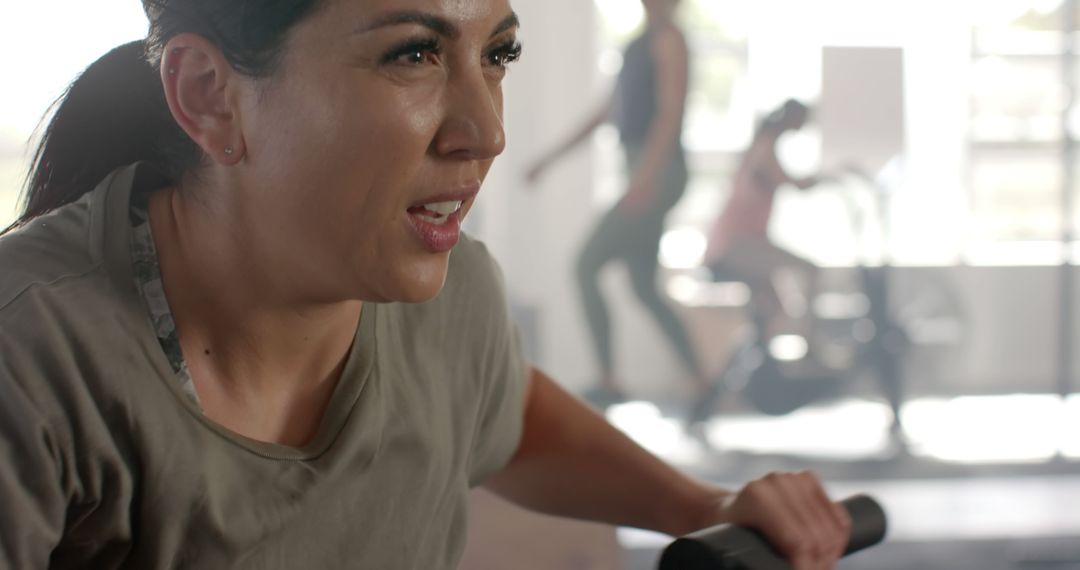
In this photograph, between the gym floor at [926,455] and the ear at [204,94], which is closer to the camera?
the ear at [204,94]

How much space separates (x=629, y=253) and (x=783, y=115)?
2.14ft

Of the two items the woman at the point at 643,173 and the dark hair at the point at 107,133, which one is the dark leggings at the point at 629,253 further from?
the dark hair at the point at 107,133

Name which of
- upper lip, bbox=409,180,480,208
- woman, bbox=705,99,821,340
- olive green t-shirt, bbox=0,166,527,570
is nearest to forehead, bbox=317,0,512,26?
upper lip, bbox=409,180,480,208

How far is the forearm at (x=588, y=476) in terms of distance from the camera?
3.19 feet

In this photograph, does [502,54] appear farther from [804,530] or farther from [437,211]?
[804,530]

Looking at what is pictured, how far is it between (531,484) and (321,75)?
1.54 ft

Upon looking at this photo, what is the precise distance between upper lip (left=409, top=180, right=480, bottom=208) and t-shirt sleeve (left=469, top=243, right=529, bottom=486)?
219mm

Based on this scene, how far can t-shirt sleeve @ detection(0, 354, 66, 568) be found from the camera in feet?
2.07

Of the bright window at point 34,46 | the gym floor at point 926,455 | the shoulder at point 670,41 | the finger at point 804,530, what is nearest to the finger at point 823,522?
the finger at point 804,530

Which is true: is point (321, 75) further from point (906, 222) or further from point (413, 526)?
point (906, 222)

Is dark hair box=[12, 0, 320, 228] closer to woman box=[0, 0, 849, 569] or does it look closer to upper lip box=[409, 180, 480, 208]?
woman box=[0, 0, 849, 569]

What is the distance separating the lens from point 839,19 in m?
3.43

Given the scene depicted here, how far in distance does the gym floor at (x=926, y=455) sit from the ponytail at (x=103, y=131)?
240cm

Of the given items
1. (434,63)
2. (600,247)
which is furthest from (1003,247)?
(434,63)
